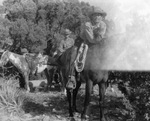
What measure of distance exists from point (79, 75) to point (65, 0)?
22745 mm

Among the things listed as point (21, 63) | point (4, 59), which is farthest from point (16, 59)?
point (4, 59)

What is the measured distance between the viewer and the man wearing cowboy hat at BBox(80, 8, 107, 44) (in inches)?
188

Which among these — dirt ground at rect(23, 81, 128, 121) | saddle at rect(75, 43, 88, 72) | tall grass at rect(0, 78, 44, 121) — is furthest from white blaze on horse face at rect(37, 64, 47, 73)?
saddle at rect(75, 43, 88, 72)

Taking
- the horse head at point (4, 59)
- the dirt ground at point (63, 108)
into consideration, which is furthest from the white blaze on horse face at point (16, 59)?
the dirt ground at point (63, 108)

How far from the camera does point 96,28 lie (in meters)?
4.83

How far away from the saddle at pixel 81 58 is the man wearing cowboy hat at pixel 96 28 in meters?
0.19

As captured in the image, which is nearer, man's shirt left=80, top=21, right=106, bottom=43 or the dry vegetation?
man's shirt left=80, top=21, right=106, bottom=43

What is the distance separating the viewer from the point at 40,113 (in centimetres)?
602

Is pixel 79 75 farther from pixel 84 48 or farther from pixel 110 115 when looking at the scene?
pixel 110 115

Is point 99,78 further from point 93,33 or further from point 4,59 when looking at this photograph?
point 4,59

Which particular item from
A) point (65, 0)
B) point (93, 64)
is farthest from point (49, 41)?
point (93, 64)

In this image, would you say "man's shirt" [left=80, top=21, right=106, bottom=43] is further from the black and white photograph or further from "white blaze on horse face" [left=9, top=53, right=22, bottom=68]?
"white blaze on horse face" [left=9, top=53, right=22, bottom=68]

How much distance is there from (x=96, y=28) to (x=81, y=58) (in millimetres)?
705

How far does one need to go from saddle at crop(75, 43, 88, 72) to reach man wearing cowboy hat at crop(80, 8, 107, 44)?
19 centimetres
